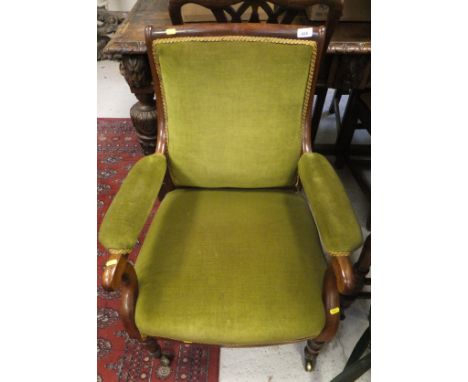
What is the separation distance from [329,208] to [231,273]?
0.30 m

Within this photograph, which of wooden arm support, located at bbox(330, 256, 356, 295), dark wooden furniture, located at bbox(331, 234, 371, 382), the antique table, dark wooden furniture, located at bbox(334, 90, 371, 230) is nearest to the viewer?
wooden arm support, located at bbox(330, 256, 356, 295)

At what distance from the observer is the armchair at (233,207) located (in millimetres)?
835

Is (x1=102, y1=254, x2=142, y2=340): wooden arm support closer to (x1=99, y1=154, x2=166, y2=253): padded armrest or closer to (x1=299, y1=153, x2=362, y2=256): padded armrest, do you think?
(x1=99, y1=154, x2=166, y2=253): padded armrest

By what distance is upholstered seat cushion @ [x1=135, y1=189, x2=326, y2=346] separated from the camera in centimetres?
84

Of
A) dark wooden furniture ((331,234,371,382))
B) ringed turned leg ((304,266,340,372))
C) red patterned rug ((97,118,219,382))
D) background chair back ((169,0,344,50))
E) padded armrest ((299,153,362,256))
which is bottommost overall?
red patterned rug ((97,118,219,382))

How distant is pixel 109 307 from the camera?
1.37m

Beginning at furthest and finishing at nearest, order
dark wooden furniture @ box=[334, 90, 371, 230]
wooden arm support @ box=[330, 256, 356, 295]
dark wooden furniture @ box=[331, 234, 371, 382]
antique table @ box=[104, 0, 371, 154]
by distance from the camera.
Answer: dark wooden furniture @ box=[334, 90, 371, 230], antique table @ box=[104, 0, 371, 154], dark wooden furniture @ box=[331, 234, 371, 382], wooden arm support @ box=[330, 256, 356, 295]

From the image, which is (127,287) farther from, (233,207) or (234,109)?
(234,109)

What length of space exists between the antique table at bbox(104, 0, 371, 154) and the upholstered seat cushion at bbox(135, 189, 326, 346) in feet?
1.89

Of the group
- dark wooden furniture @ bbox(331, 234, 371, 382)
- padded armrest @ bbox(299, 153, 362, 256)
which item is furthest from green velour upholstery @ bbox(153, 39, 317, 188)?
dark wooden furniture @ bbox(331, 234, 371, 382)

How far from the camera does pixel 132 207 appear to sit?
868 millimetres

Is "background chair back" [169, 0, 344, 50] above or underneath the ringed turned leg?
above

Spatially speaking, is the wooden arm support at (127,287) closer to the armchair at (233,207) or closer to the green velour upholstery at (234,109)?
the armchair at (233,207)

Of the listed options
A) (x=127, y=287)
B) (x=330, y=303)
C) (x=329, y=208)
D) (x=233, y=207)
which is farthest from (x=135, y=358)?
(x=329, y=208)
